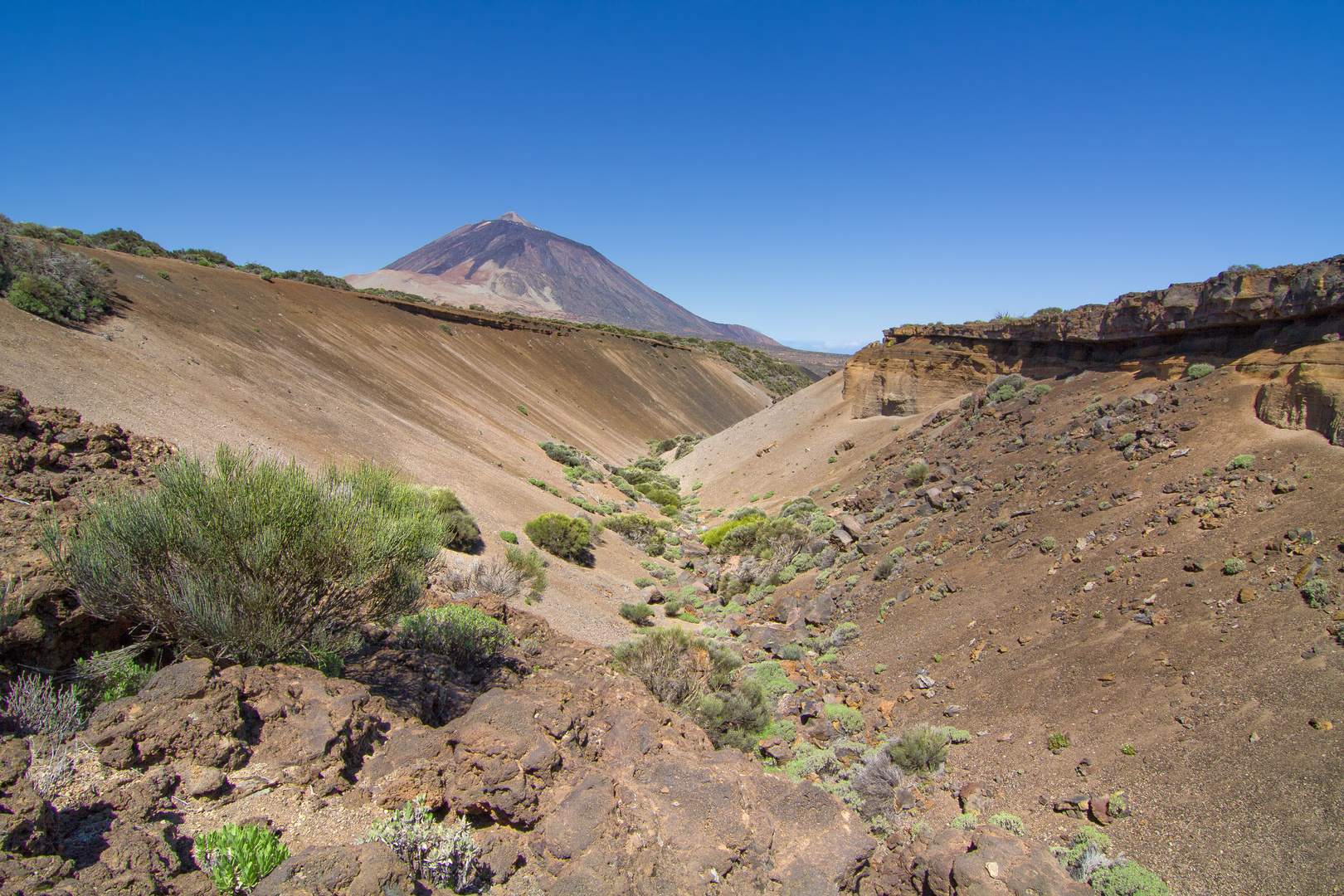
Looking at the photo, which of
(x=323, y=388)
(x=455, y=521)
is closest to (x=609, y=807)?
(x=455, y=521)

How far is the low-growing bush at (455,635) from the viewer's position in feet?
24.4

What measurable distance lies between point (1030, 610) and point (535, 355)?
1552 inches

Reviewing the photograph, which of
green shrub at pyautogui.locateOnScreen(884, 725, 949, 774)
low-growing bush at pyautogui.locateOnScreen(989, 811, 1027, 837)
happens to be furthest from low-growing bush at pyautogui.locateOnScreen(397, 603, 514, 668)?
low-growing bush at pyautogui.locateOnScreen(989, 811, 1027, 837)

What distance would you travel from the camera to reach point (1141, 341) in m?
15.6

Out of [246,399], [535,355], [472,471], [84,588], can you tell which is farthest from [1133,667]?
[535,355]

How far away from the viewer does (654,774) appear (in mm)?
5559

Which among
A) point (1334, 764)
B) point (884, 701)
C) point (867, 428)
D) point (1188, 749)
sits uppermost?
point (867, 428)

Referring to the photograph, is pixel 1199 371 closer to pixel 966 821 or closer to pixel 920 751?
pixel 920 751

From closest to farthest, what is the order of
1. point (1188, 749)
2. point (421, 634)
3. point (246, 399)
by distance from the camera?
point (1188, 749), point (421, 634), point (246, 399)

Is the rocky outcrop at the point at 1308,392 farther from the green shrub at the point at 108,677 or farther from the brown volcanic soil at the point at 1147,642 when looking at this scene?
the green shrub at the point at 108,677

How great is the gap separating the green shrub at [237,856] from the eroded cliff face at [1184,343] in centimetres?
1356

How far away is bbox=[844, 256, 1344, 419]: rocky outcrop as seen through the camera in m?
10.6

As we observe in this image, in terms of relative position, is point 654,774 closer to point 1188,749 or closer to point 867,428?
point 1188,749

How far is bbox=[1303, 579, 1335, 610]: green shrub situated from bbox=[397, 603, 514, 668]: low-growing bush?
9.44 m
